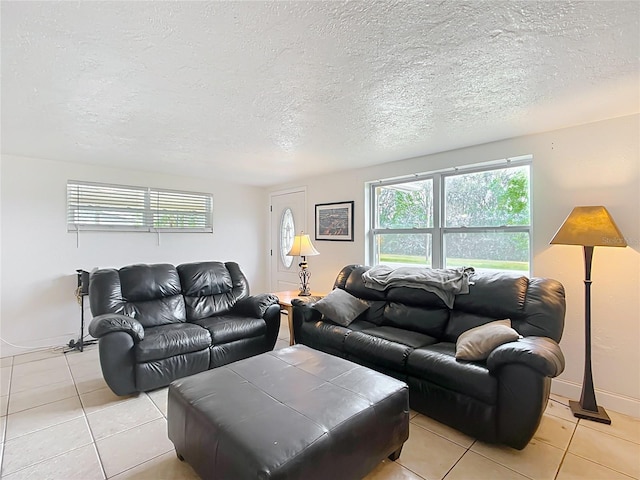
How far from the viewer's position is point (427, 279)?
2922 mm

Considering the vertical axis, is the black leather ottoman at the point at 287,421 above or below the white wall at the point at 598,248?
below

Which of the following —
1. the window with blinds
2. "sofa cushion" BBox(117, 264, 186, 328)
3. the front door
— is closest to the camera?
"sofa cushion" BBox(117, 264, 186, 328)

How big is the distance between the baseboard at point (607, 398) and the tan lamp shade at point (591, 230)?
46.8 inches

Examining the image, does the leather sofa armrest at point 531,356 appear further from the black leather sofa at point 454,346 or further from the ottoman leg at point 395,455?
the ottoman leg at point 395,455

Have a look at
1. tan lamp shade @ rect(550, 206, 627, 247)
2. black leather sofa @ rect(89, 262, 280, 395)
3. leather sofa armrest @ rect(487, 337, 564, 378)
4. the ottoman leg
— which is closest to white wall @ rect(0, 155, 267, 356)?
black leather sofa @ rect(89, 262, 280, 395)

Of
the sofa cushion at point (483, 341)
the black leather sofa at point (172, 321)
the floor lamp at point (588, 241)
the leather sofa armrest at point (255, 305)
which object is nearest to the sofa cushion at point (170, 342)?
the black leather sofa at point (172, 321)

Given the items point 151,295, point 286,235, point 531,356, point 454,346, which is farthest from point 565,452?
point 286,235

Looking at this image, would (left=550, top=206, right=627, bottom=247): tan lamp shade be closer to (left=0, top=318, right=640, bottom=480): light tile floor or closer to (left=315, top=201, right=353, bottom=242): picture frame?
(left=0, top=318, right=640, bottom=480): light tile floor

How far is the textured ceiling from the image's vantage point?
1.34 meters

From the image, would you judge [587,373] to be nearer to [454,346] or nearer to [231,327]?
[454,346]

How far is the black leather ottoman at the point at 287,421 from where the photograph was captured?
1.32 meters

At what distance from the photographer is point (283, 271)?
539 centimetres

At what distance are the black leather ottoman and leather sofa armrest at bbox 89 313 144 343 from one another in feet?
3.18

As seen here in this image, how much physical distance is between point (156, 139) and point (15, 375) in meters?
2.54
